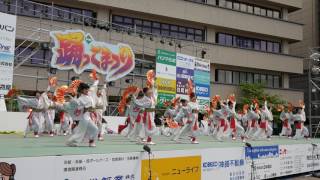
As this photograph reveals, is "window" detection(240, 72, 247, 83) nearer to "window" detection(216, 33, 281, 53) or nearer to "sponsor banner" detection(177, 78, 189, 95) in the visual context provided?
"window" detection(216, 33, 281, 53)

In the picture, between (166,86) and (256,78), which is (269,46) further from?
(166,86)

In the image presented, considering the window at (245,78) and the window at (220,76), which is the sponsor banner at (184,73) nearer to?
the window at (245,78)

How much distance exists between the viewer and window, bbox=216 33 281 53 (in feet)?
119

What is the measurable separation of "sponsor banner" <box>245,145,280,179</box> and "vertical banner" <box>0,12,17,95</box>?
991 centimetres

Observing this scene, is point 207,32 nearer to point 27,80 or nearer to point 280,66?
point 280,66

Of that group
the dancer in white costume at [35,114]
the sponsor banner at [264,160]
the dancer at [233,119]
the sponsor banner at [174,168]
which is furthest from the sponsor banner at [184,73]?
the sponsor banner at [174,168]

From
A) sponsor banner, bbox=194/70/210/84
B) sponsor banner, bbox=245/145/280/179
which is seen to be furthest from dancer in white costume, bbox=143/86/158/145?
sponsor banner, bbox=194/70/210/84

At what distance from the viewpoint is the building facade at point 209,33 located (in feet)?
87.0

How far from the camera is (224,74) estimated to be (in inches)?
1419

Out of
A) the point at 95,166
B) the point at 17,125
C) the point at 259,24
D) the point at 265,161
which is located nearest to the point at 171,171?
the point at 95,166

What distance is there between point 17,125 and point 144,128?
715 centimetres

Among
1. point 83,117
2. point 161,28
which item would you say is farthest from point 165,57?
point 83,117

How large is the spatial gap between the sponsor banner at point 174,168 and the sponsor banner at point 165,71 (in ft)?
41.9

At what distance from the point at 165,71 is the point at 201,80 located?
11.1 ft
